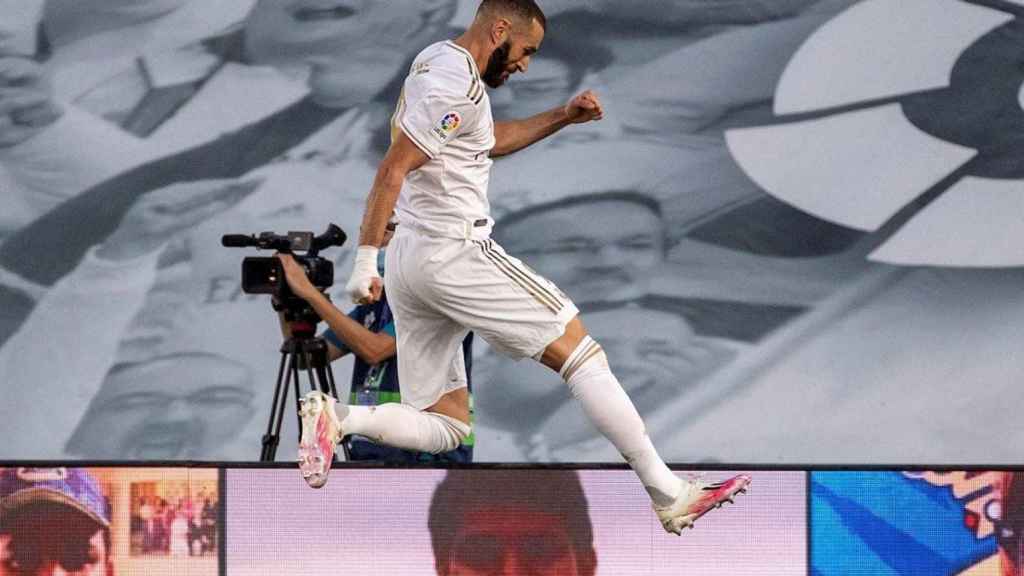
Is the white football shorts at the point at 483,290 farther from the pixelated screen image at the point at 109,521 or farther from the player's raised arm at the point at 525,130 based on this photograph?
the pixelated screen image at the point at 109,521

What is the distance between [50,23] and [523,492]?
3.05 meters

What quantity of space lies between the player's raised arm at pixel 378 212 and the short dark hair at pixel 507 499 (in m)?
0.40

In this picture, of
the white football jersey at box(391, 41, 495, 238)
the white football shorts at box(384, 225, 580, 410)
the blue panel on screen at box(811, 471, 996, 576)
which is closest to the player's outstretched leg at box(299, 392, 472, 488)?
the white football shorts at box(384, 225, 580, 410)

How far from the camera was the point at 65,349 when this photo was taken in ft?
18.3

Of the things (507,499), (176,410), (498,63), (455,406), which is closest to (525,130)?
(498,63)

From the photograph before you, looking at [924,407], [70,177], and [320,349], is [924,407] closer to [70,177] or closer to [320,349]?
[320,349]

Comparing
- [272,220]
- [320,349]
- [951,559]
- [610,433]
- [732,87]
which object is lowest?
[951,559]

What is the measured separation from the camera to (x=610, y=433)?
11.0 ft

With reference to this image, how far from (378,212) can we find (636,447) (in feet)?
2.17

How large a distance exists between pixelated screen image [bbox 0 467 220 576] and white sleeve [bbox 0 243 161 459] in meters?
2.33

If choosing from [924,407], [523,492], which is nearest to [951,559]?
[523,492]

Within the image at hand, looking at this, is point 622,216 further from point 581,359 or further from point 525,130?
point 581,359

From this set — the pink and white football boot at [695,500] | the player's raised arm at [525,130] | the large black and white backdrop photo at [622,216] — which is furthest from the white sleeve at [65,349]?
the pink and white football boot at [695,500]

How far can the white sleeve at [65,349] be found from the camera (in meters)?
5.54
